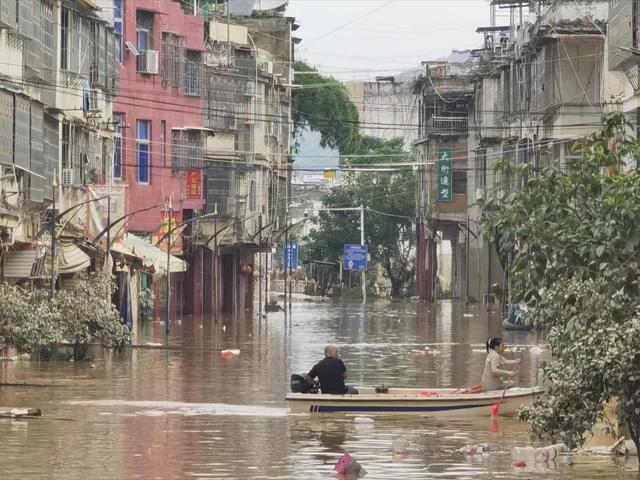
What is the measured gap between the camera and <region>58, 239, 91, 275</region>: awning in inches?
2008

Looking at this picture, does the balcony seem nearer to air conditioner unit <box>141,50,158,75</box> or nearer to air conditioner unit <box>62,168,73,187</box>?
air conditioner unit <box>141,50,158,75</box>

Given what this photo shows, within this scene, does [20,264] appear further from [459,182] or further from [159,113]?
[459,182]

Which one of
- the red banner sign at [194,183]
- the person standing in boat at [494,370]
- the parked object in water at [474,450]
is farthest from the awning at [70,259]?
the red banner sign at [194,183]

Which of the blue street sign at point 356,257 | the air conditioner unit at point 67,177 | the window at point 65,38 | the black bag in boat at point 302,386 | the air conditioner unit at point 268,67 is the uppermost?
the air conditioner unit at point 268,67

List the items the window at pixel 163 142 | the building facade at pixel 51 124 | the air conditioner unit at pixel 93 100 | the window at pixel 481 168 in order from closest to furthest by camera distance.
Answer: the building facade at pixel 51 124
the air conditioner unit at pixel 93 100
the window at pixel 163 142
the window at pixel 481 168

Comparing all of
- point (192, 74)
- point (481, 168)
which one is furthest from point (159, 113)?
point (481, 168)

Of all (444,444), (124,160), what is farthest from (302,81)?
(444,444)

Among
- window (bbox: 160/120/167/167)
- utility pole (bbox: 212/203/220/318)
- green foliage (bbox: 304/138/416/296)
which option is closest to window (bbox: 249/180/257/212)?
utility pole (bbox: 212/203/220/318)

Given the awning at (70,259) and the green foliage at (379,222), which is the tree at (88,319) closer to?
the awning at (70,259)

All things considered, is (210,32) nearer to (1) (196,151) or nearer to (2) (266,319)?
(1) (196,151)

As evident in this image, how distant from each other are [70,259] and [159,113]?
27.0 metres

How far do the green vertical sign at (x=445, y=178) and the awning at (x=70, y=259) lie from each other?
59.8 meters

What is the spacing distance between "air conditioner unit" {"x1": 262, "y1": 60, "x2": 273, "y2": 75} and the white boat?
226 feet

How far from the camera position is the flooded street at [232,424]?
74.6 feet
